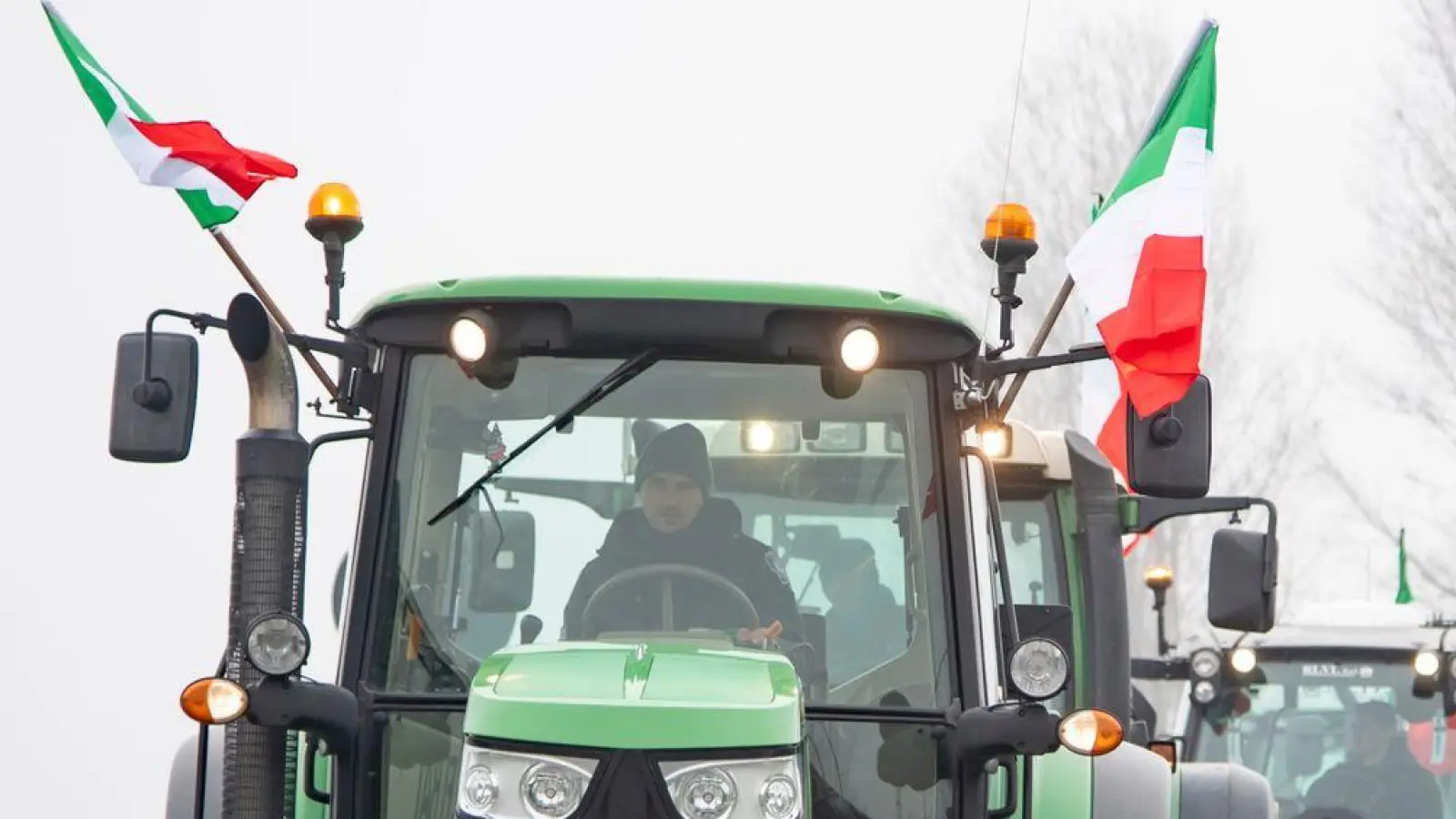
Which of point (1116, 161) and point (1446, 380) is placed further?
point (1116, 161)

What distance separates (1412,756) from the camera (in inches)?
464

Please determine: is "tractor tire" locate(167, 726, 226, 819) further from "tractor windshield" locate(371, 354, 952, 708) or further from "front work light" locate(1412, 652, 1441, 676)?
"front work light" locate(1412, 652, 1441, 676)

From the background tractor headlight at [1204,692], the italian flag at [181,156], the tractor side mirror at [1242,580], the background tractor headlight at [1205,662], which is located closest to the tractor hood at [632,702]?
the italian flag at [181,156]

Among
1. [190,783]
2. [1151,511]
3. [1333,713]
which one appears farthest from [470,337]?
[1333,713]

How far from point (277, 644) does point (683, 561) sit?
823 millimetres

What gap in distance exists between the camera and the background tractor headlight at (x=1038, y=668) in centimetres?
497

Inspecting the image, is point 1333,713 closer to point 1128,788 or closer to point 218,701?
point 1128,788

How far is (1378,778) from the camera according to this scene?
11695 millimetres

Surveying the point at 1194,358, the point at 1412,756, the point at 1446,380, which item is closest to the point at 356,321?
the point at 1194,358

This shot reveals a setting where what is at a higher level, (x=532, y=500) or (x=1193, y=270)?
(x=1193, y=270)

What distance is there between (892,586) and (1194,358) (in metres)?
1.38

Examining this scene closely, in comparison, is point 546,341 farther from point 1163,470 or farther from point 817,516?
point 1163,470

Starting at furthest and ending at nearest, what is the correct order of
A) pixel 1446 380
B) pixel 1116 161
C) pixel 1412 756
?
pixel 1116 161 < pixel 1446 380 < pixel 1412 756

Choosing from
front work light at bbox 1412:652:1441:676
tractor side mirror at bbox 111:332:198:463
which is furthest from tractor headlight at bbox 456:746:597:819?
front work light at bbox 1412:652:1441:676
